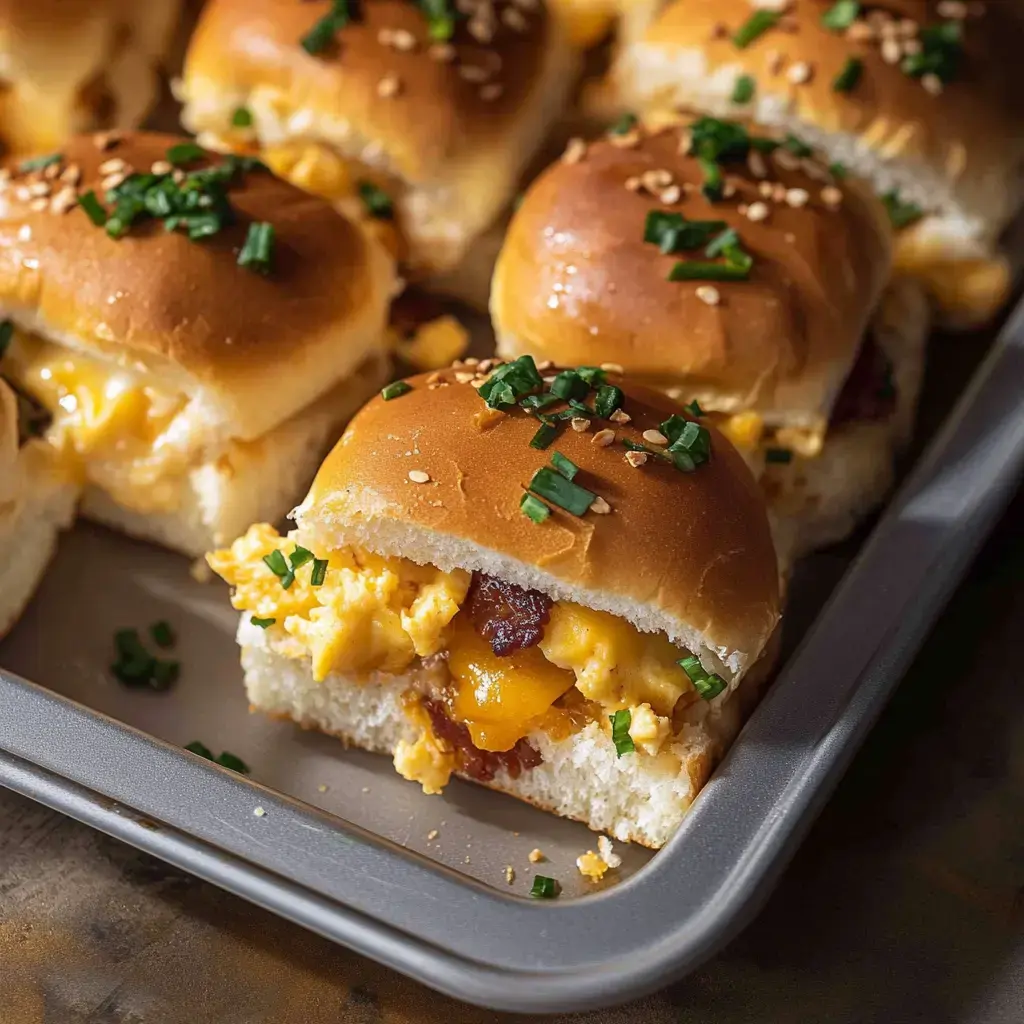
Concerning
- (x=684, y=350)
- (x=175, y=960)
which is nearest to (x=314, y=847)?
(x=175, y=960)

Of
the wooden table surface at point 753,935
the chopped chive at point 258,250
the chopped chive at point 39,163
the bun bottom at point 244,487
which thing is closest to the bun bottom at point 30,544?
the bun bottom at point 244,487

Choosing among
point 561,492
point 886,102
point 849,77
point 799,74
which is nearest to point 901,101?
point 886,102

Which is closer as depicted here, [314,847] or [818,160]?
[314,847]

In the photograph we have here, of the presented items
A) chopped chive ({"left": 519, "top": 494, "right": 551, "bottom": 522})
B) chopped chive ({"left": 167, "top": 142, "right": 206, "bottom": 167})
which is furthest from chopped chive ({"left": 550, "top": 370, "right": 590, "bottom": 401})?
chopped chive ({"left": 167, "top": 142, "right": 206, "bottom": 167})

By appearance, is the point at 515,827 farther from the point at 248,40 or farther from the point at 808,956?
the point at 248,40

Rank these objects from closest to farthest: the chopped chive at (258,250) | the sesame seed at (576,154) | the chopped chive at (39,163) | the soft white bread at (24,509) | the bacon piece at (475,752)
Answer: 1. the bacon piece at (475,752)
2. the soft white bread at (24,509)
3. the chopped chive at (258,250)
4. the chopped chive at (39,163)
5. the sesame seed at (576,154)

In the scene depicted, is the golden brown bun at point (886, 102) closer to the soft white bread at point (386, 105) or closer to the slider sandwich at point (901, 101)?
the slider sandwich at point (901, 101)

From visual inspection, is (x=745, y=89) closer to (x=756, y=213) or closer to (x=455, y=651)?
(x=756, y=213)
